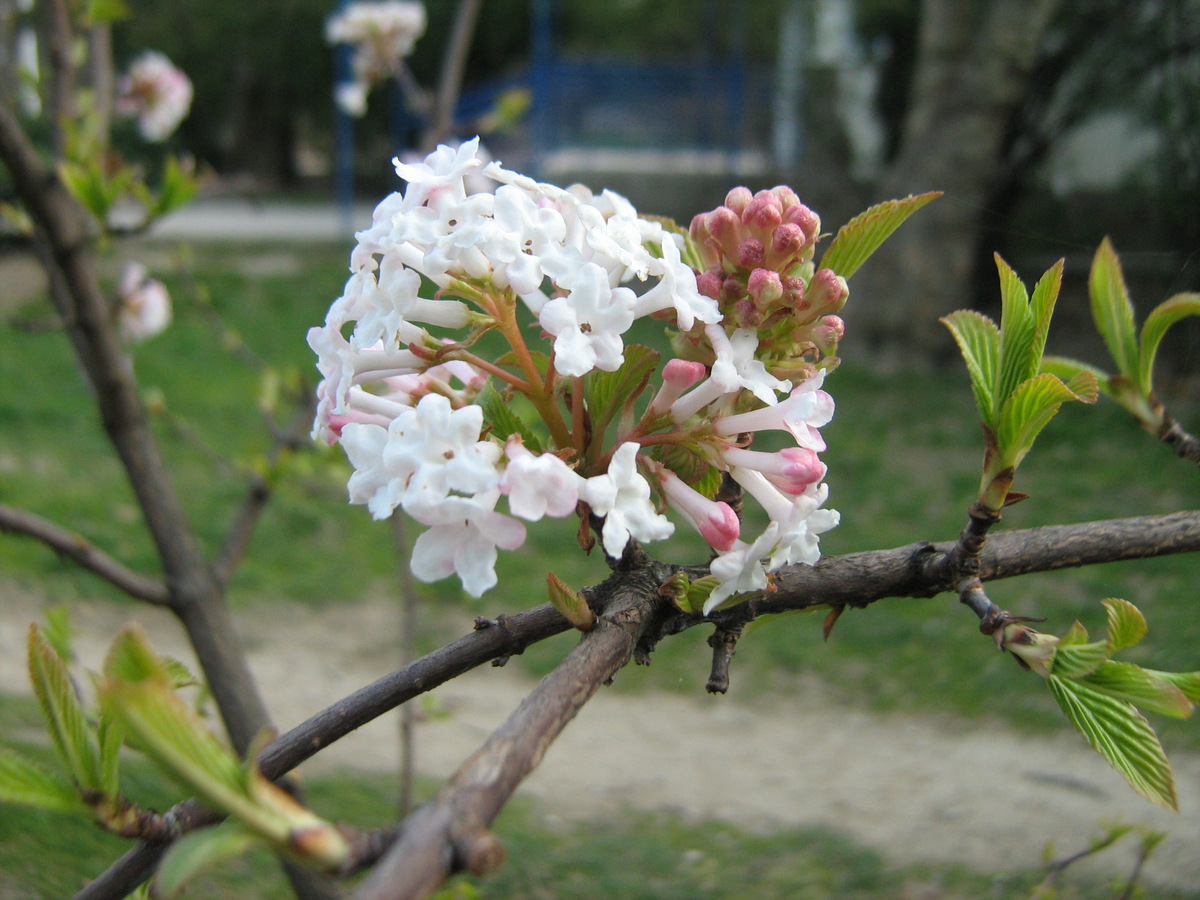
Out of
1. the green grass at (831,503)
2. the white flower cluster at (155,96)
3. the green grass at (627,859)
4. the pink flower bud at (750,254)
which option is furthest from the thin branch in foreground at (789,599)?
the white flower cluster at (155,96)

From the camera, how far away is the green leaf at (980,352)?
0.78m

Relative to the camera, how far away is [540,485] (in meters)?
0.62

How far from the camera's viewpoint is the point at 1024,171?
23.1ft

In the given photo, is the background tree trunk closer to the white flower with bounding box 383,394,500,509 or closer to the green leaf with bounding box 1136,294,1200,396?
the green leaf with bounding box 1136,294,1200,396

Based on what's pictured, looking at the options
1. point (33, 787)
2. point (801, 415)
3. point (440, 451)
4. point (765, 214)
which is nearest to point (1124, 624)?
point (801, 415)

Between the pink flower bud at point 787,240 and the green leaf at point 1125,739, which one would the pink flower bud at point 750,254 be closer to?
the pink flower bud at point 787,240

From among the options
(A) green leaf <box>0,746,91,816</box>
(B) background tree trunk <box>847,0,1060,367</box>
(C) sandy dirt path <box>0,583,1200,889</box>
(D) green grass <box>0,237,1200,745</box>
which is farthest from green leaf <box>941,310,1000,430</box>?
(B) background tree trunk <box>847,0,1060,367</box>

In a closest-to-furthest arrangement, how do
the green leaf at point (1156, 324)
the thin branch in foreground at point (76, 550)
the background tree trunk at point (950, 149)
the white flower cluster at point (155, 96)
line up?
the green leaf at point (1156, 324) → the thin branch in foreground at point (76, 550) → the white flower cluster at point (155, 96) → the background tree trunk at point (950, 149)

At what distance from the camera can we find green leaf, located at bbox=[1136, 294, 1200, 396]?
94 cm

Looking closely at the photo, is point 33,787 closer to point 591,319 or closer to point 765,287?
point 591,319

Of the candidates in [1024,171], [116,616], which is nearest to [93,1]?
[116,616]

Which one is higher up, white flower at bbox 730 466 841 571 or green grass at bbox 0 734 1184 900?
white flower at bbox 730 466 841 571

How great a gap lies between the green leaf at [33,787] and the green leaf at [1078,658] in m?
0.63

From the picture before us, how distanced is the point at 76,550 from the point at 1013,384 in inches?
50.0
